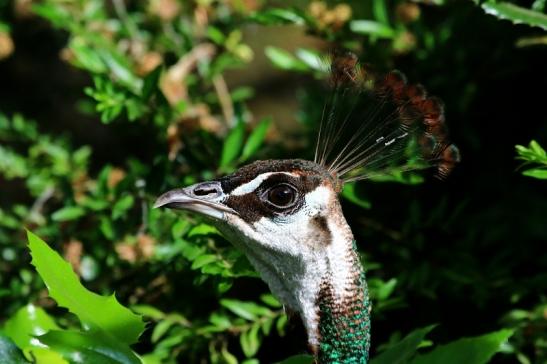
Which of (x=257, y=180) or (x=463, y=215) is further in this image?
(x=463, y=215)

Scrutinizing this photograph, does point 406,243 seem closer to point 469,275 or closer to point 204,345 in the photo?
point 469,275

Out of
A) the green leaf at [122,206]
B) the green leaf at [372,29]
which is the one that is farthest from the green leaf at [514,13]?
the green leaf at [122,206]

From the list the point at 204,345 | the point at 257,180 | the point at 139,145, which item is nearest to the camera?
the point at 257,180

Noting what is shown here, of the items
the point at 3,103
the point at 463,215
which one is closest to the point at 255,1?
the point at 463,215

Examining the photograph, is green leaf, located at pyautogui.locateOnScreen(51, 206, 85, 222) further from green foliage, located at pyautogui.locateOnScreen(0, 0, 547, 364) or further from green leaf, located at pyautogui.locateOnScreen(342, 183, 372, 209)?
green leaf, located at pyautogui.locateOnScreen(342, 183, 372, 209)

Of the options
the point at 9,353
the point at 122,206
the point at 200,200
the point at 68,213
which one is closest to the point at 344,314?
the point at 200,200

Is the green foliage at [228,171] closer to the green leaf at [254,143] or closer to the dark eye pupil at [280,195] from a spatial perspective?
the green leaf at [254,143]

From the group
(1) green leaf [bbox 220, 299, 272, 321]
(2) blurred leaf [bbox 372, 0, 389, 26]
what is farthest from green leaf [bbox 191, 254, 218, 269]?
(2) blurred leaf [bbox 372, 0, 389, 26]
